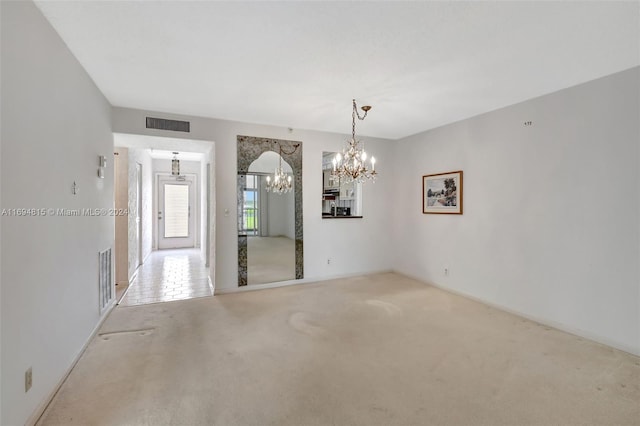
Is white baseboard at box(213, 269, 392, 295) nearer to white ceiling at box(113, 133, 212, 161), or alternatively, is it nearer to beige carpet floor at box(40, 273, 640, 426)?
beige carpet floor at box(40, 273, 640, 426)

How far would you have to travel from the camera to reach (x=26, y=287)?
179 centimetres

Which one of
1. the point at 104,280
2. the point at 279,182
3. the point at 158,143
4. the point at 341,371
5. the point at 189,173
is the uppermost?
the point at 189,173

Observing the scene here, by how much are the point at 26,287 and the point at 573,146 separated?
16.2ft

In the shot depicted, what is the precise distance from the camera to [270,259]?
496cm

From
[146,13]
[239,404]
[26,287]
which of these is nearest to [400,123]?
[146,13]

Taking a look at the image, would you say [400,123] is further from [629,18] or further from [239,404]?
[239,404]

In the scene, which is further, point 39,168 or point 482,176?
point 482,176

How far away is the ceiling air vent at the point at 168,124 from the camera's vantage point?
13.4 ft

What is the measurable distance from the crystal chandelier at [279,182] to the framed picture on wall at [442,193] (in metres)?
2.41

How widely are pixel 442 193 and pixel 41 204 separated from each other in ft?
15.9

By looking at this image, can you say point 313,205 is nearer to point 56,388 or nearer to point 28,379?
point 56,388

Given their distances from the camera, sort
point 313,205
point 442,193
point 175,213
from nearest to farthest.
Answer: point 442,193 → point 313,205 → point 175,213

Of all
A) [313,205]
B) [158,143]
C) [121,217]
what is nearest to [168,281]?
Answer: [121,217]

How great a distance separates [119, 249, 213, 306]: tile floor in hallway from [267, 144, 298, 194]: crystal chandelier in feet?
6.45
